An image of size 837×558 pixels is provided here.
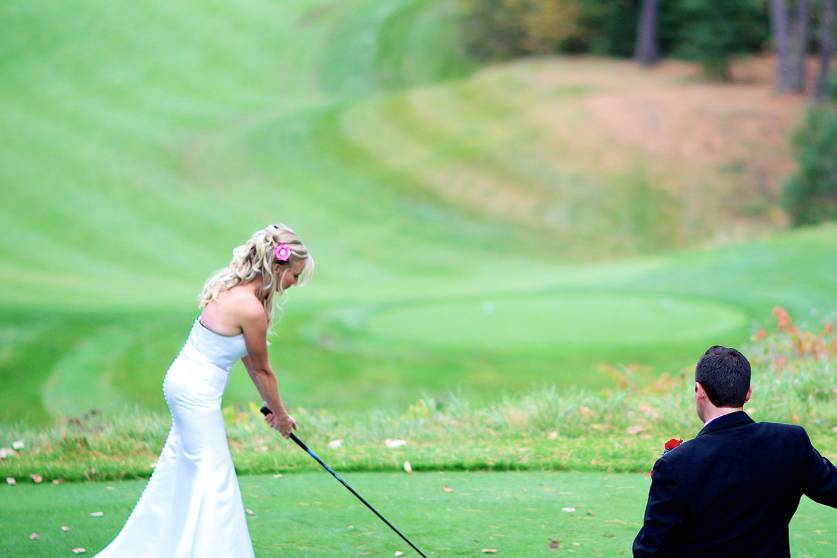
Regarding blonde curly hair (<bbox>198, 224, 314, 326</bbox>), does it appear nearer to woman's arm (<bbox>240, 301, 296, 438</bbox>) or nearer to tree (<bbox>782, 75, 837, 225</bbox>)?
woman's arm (<bbox>240, 301, 296, 438</bbox>)

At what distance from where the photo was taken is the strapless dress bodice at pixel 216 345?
Result: 4.32 meters

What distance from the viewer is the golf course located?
5816mm

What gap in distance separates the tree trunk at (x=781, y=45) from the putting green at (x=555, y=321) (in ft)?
54.8

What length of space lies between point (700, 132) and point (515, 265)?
691 cm

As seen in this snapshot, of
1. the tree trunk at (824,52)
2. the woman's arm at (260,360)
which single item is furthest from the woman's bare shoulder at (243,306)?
the tree trunk at (824,52)

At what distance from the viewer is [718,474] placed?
3066mm

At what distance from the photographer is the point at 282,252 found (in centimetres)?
424


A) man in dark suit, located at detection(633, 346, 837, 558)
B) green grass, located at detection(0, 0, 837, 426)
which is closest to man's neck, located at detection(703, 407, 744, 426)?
man in dark suit, located at detection(633, 346, 837, 558)

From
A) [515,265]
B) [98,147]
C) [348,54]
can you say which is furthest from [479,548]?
[348,54]

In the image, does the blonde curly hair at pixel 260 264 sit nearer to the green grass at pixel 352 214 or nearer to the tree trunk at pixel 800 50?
the green grass at pixel 352 214

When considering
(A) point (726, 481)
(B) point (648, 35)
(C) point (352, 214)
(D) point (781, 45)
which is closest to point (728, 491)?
(A) point (726, 481)

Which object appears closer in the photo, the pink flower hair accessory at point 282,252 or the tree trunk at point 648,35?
the pink flower hair accessory at point 282,252

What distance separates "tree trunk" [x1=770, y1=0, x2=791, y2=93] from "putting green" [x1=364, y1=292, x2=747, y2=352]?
16714 mm

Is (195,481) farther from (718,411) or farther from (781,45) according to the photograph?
(781,45)
